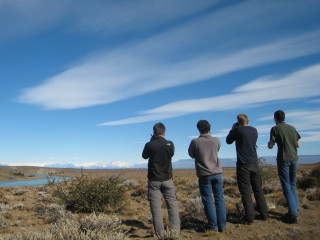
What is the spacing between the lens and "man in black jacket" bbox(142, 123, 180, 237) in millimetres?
5562

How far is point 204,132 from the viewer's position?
19.2 feet

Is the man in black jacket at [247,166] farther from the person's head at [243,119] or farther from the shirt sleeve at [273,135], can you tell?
the shirt sleeve at [273,135]

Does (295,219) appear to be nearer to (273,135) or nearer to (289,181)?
(289,181)

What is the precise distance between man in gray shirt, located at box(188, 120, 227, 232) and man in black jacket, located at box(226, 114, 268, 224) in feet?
1.82

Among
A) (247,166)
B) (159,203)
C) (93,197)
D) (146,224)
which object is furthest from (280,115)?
(93,197)

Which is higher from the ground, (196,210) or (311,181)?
(311,181)

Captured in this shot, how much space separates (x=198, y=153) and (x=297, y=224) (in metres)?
2.68

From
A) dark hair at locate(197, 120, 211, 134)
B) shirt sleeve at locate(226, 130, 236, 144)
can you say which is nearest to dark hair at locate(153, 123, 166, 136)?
dark hair at locate(197, 120, 211, 134)

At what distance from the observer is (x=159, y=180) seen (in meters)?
5.56

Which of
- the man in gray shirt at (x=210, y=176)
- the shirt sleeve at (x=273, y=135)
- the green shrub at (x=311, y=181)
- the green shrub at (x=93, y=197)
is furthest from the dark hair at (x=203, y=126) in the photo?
the green shrub at (x=311, y=181)

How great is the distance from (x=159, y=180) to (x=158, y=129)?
3.58ft

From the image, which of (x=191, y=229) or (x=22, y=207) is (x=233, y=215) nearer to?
(x=191, y=229)

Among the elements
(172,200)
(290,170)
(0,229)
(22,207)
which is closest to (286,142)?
(290,170)

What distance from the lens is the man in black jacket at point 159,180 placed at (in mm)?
5562
